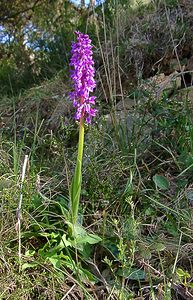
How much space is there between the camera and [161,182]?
6.32 feet

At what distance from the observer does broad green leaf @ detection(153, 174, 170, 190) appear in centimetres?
190

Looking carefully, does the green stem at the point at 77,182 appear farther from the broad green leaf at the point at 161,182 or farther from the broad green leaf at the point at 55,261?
the broad green leaf at the point at 161,182

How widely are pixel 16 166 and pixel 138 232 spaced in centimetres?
58

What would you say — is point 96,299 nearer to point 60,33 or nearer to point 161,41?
point 161,41

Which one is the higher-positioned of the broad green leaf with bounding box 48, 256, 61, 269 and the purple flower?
the purple flower

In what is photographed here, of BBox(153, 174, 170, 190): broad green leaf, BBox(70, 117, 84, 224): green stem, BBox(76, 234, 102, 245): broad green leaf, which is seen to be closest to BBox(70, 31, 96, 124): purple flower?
BBox(70, 117, 84, 224): green stem

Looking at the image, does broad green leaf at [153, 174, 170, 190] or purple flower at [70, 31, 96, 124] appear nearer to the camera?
purple flower at [70, 31, 96, 124]

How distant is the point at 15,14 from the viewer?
24.9 feet

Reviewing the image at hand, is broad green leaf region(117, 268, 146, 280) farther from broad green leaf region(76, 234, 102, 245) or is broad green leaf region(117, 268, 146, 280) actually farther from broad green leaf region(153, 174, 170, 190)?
broad green leaf region(153, 174, 170, 190)

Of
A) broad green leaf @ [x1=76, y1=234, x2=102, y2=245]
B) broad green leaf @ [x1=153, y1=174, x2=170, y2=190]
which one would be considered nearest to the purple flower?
broad green leaf @ [x1=76, y1=234, x2=102, y2=245]

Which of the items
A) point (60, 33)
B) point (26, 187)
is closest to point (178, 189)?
point (26, 187)

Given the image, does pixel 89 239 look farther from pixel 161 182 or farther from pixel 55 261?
pixel 161 182

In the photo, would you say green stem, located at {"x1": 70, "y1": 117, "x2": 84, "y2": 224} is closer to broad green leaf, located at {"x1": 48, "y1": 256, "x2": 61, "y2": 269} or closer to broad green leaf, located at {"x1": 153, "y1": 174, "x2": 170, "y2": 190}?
broad green leaf, located at {"x1": 48, "y1": 256, "x2": 61, "y2": 269}

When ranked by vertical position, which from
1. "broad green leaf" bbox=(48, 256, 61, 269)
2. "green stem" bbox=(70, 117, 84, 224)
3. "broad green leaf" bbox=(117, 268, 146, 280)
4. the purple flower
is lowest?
"broad green leaf" bbox=(117, 268, 146, 280)
